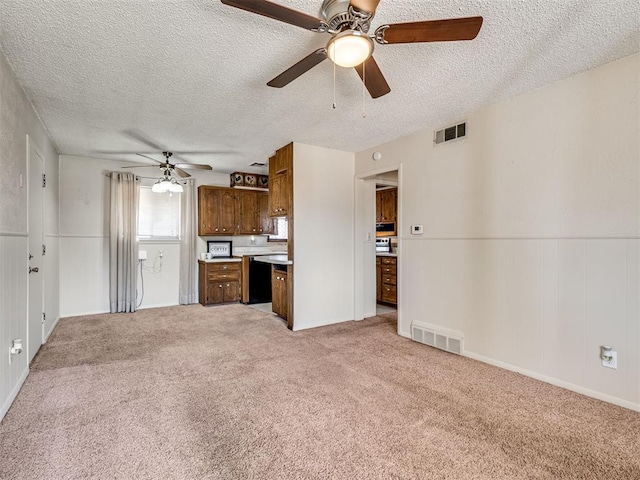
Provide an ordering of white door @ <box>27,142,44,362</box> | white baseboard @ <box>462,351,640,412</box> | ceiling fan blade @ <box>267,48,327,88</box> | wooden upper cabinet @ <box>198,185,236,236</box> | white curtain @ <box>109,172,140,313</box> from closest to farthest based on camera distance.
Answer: ceiling fan blade @ <box>267,48,327,88</box> → white baseboard @ <box>462,351,640,412</box> → white door @ <box>27,142,44,362</box> → white curtain @ <box>109,172,140,313</box> → wooden upper cabinet @ <box>198,185,236,236</box>

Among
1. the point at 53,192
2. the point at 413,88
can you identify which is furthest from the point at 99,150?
the point at 413,88

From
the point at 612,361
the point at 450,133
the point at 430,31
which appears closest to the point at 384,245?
the point at 450,133

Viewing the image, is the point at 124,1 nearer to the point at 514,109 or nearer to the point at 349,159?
the point at 514,109

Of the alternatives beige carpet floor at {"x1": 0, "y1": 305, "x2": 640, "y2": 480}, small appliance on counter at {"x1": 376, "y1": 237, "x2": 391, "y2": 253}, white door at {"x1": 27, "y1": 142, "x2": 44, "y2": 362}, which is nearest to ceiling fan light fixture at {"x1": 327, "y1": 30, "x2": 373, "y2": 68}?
Answer: beige carpet floor at {"x1": 0, "y1": 305, "x2": 640, "y2": 480}

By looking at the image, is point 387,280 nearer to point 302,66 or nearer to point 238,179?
point 238,179

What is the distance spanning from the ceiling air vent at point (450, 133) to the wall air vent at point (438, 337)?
2036 millimetres

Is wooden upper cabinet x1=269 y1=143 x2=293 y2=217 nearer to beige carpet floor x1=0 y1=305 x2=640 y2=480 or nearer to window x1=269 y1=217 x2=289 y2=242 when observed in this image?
beige carpet floor x1=0 y1=305 x2=640 y2=480

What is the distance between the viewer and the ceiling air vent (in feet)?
10.9

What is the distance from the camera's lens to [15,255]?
8.17 ft

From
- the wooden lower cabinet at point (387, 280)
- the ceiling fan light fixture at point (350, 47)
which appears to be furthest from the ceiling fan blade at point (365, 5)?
the wooden lower cabinet at point (387, 280)

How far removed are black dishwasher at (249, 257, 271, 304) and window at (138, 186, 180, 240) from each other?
148 cm

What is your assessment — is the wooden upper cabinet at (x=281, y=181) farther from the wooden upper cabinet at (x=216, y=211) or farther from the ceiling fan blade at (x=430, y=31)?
the ceiling fan blade at (x=430, y=31)

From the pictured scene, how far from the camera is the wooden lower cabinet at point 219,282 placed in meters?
5.79

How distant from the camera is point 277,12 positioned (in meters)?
1.50
